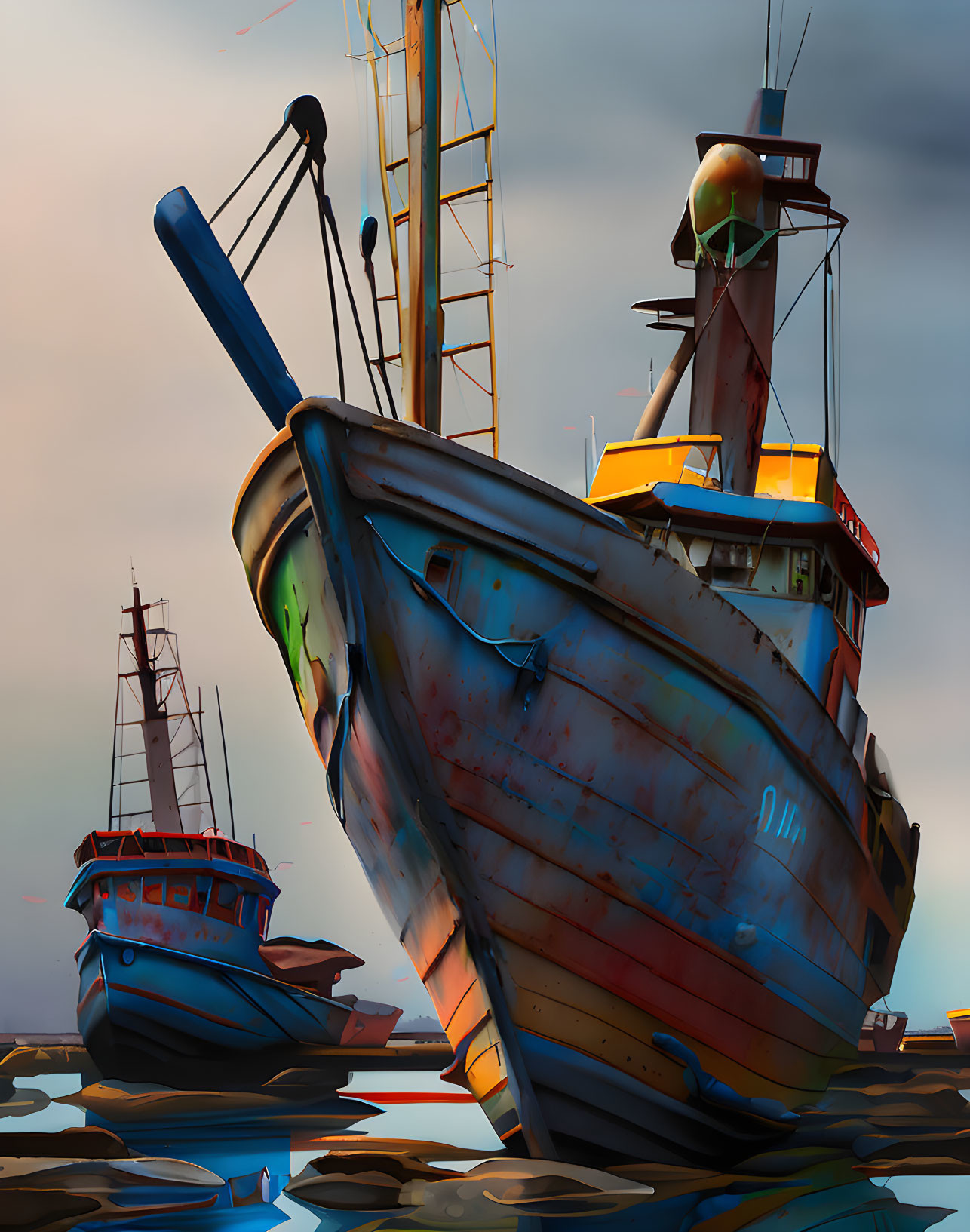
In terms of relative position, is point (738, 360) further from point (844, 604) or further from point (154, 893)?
point (154, 893)

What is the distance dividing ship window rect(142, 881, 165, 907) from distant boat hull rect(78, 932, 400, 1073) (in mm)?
938

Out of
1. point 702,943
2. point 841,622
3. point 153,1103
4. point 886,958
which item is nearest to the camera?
point 702,943

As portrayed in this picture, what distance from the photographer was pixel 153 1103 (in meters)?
18.4

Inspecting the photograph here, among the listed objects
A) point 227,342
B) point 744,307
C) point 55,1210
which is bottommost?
point 55,1210

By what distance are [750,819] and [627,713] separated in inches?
57.3

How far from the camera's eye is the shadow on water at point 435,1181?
23.6 ft

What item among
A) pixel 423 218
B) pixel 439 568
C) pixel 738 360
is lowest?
pixel 439 568

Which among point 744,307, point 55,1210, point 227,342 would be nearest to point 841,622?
point 744,307

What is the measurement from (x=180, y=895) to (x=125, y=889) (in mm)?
1071

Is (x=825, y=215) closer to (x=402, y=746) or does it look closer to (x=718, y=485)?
(x=718, y=485)

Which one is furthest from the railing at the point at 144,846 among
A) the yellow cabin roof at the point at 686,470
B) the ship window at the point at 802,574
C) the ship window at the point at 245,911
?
the ship window at the point at 802,574

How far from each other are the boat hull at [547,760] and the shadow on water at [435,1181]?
0.39m

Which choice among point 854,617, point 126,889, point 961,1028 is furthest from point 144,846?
point 961,1028

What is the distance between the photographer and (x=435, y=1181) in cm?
883
